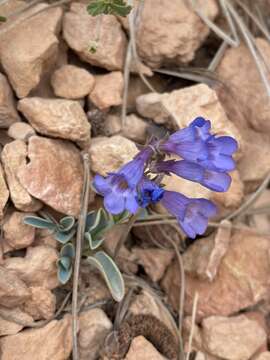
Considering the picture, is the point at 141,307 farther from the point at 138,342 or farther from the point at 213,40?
the point at 213,40

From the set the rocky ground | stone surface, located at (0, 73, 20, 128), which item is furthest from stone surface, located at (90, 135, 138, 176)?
stone surface, located at (0, 73, 20, 128)

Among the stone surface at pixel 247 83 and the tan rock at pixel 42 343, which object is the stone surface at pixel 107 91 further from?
the tan rock at pixel 42 343

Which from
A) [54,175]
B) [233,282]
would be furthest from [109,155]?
[233,282]

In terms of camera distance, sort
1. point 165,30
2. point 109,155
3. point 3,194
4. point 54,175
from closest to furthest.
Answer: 1. point 3,194
2. point 54,175
3. point 109,155
4. point 165,30

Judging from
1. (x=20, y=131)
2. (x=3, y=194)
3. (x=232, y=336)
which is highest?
(x=20, y=131)

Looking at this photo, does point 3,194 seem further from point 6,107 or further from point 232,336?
point 232,336

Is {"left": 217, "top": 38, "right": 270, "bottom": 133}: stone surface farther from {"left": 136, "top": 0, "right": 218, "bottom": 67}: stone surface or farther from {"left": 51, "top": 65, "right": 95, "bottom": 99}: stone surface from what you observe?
{"left": 51, "top": 65, "right": 95, "bottom": 99}: stone surface
